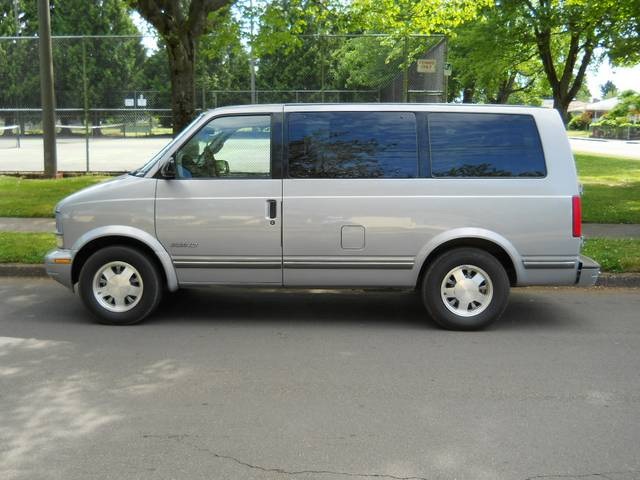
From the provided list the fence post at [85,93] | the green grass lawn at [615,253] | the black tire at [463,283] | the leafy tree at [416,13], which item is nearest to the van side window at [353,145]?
the black tire at [463,283]

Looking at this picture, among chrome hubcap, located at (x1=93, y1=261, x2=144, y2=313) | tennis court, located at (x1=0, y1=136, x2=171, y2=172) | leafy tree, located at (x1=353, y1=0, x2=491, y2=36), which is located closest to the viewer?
chrome hubcap, located at (x1=93, y1=261, x2=144, y2=313)

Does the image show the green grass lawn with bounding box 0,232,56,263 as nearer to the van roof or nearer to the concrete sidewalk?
the concrete sidewalk

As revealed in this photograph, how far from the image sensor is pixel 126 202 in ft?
20.8

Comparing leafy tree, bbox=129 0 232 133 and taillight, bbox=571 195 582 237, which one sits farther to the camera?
leafy tree, bbox=129 0 232 133

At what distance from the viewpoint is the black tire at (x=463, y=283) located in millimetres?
6230

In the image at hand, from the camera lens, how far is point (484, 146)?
6.32 meters

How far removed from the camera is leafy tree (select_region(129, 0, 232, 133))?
38.0 feet

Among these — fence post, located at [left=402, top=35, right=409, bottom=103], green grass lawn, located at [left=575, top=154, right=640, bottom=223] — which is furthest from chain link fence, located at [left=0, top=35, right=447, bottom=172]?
green grass lawn, located at [left=575, top=154, right=640, bottom=223]

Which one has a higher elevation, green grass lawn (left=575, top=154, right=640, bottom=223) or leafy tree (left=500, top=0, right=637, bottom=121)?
leafy tree (left=500, top=0, right=637, bottom=121)

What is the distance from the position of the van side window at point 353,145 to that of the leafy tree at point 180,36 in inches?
236

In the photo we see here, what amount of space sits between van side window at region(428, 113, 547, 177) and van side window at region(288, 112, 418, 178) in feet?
0.78

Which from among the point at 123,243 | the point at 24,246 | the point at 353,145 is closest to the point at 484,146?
the point at 353,145

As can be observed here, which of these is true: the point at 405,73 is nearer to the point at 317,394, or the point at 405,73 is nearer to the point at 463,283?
the point at 463,283

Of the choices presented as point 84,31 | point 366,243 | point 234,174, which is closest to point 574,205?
point 366,243
